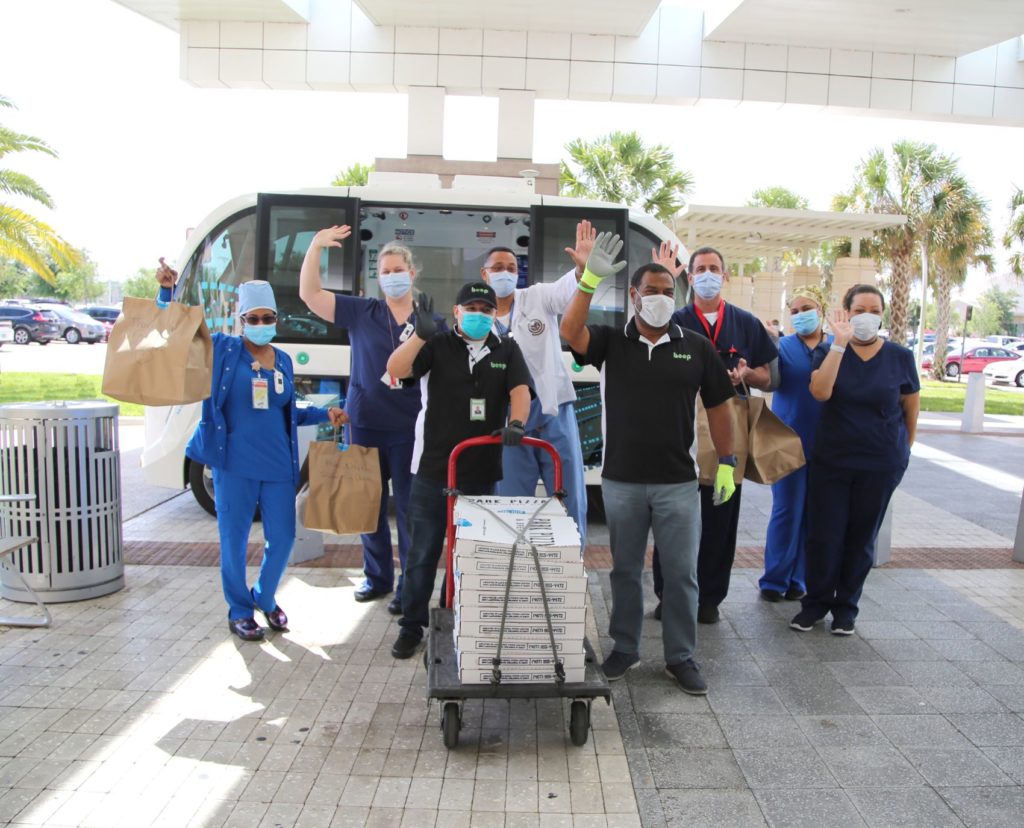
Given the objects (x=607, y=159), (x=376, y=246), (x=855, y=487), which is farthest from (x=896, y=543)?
(x=607, y=159)

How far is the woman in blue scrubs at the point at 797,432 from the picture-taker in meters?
5.29

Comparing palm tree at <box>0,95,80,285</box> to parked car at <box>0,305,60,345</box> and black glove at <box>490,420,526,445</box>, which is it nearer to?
black glove at <box>490,420,526,445</box>

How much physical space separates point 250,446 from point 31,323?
37.7 metres

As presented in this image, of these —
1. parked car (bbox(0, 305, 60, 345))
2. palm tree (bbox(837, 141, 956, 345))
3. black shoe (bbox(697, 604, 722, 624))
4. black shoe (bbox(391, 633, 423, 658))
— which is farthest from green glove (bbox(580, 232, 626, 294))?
parked car (bbox(0, 305, 60, 345))

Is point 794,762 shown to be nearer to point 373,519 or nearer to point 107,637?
point 373,519

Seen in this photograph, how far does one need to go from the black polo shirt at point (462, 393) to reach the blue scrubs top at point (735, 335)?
114 centimetres

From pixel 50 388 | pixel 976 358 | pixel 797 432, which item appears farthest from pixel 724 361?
pixel 976 358

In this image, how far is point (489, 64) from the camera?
37.8 feet

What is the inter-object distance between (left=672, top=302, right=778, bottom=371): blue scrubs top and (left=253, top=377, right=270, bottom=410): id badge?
2.18m

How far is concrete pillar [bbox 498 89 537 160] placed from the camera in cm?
1168

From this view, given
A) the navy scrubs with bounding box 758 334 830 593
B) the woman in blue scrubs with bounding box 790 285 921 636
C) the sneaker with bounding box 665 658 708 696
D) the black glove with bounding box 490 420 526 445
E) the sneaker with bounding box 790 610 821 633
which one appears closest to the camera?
the black glove with bounding box 490 420 526 445

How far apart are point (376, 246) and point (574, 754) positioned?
5.23 meters

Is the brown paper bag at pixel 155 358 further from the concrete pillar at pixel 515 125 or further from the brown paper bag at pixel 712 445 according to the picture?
the concrete pillar at pixel 515 125

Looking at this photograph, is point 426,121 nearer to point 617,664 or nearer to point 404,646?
point 404,646
